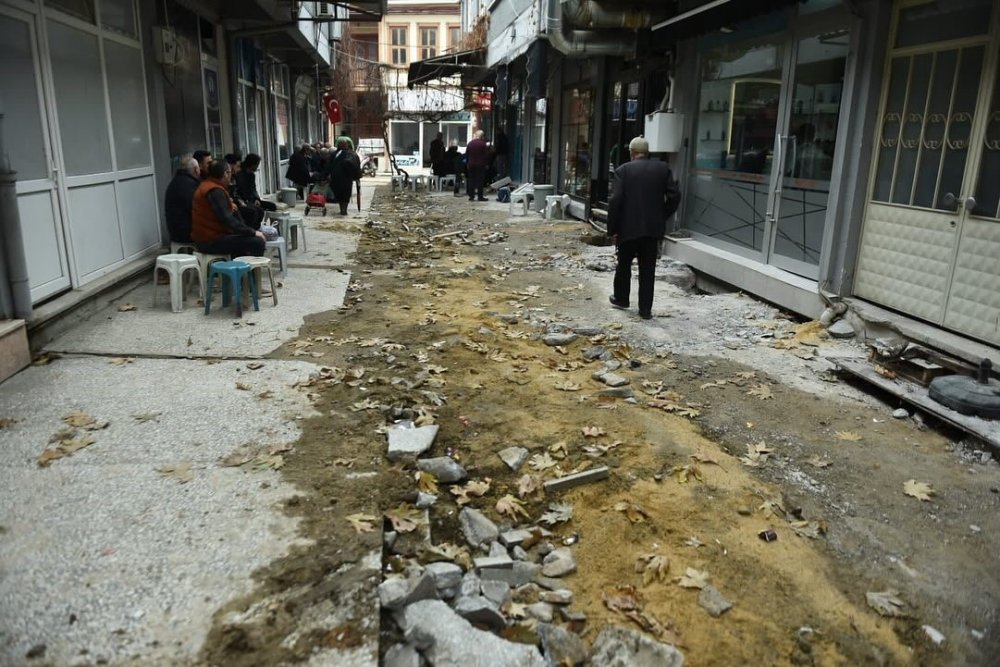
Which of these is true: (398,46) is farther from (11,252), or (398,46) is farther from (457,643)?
(457,643)

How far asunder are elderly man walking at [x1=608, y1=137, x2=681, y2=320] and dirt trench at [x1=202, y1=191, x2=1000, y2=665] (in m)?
0.84

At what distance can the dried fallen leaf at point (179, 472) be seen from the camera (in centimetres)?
395

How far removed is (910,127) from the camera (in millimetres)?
6543

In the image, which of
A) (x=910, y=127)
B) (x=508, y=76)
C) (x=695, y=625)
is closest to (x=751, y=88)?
(x=910, y=127)

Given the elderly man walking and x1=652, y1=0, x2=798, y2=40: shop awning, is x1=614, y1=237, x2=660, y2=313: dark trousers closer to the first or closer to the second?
the elderly man walking

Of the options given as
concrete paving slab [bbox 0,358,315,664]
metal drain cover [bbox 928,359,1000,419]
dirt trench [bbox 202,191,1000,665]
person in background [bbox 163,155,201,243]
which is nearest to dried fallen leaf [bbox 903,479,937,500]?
dirt trench [bbox 202,191,1000,665]

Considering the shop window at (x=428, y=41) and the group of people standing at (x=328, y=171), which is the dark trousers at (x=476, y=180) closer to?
the group of people standing at (x=328, y=171)

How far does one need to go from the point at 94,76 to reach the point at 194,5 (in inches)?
175

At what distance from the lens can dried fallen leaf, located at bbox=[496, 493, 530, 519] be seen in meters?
3.97

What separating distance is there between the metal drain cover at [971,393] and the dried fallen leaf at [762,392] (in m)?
1.09

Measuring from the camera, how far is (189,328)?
678cm

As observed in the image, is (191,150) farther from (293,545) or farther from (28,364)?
(293,545)

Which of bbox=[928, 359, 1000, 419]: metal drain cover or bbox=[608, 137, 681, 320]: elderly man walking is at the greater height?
bbox=[608, 137, 681, 320]: elderly man walking

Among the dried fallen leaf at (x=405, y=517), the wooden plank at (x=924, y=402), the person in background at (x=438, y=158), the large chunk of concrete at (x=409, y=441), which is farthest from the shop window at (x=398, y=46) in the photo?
the dried fallen leaf at (x=405, y=517)
